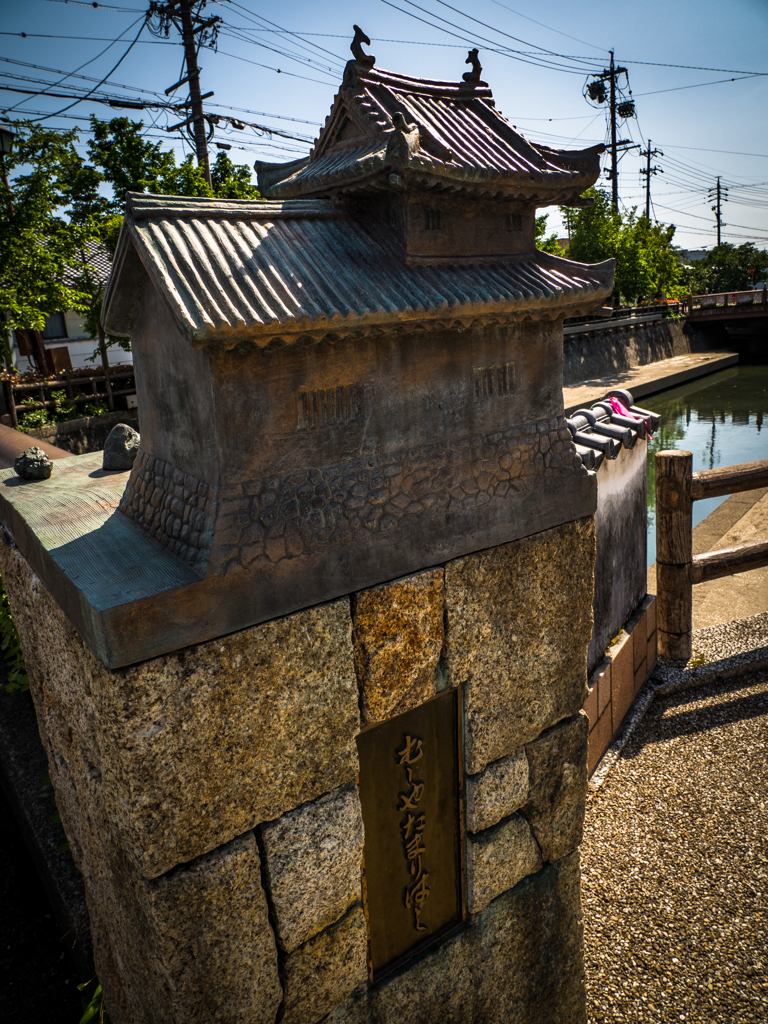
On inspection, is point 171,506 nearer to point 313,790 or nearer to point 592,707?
point 313,790

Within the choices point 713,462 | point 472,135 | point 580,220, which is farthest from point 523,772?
point 580,220

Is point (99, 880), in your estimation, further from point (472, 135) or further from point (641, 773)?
point (641, 773)

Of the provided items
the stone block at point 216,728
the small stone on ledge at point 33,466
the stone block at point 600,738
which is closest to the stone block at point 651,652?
A: the stone block at point 600,738

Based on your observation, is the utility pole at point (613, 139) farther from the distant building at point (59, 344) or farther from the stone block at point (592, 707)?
the stone block at point (592, 707)

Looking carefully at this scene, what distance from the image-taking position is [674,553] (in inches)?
218

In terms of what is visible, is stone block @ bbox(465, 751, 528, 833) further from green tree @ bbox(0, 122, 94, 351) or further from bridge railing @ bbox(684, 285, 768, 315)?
bridge railing @ bbox(684, 285, 768, 315)

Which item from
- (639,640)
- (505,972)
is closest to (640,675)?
(639,640)

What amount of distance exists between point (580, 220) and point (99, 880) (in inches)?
1220

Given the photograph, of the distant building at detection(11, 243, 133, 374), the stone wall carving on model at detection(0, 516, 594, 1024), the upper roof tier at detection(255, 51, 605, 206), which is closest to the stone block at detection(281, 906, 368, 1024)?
the stone wall carving on model at detection(0, 516, 594, 1024)

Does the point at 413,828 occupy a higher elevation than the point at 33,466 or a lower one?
lower

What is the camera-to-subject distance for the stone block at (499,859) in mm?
2846

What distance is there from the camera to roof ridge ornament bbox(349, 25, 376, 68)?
2291 millimetres

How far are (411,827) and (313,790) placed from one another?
0.59 m

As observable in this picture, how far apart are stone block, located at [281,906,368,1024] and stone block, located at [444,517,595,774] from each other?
0.74 m
